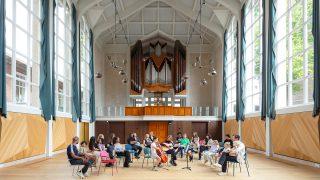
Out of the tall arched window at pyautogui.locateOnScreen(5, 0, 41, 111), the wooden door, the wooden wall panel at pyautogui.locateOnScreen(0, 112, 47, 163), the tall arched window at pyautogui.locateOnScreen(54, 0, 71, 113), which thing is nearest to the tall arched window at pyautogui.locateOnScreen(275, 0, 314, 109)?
the wooden wall panel at pyautogui.locateOnScreen(0, 112, 47, 163)

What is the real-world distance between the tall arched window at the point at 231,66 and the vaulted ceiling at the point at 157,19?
37.8 inches

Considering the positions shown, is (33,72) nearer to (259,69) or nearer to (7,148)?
(7,148)

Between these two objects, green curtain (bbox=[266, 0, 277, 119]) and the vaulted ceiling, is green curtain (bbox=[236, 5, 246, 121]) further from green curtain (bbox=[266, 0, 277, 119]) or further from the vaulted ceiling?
green curtain (bbox=[266, 0, 277, 119])

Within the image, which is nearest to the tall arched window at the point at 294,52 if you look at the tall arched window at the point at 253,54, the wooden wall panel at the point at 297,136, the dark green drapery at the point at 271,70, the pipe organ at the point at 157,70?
the dark green drapery at the point at 271,70

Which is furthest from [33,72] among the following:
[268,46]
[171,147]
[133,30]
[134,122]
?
[133,30]

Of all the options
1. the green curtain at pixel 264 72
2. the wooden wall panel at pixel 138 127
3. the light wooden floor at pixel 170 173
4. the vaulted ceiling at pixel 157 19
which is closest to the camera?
the light wooden floor at pixel 170 173

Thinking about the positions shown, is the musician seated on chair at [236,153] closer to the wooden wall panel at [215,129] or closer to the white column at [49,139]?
the white column at [49,139]

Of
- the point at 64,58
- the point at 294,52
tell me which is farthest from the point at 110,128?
the point at 294,52

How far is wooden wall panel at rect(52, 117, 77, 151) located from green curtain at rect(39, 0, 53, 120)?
1.94 metres

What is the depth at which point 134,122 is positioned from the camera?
30.1 m

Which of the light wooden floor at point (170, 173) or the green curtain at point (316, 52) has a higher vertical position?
the green curtain at point (316, 52)

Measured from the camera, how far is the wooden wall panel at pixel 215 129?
1182 inches

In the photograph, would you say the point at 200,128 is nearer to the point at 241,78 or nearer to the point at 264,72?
the point at 241,78

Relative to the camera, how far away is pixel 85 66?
Answer: 27719 millimetres
